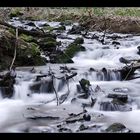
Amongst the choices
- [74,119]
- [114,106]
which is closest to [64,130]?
[74,119]

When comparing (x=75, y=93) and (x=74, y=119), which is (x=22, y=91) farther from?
(x=74, y=119)

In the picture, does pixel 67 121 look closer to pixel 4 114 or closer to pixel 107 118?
pixel 107 118

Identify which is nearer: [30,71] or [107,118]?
[107,118]

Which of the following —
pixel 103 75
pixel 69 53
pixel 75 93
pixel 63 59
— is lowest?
pixel 75 93

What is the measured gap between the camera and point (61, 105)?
5.80m

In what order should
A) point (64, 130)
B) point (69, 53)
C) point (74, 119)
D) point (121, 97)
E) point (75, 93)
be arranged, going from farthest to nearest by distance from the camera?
1. point (69, 53)
2. point (75, 93)
3. point (121, 97)
4. point (74, 119)
5. point (64, 130)

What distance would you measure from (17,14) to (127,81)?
44.5ft

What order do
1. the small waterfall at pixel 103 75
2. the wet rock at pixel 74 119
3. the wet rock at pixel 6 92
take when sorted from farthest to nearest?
1. the small waterfall at pixel 103 75
2. the wet rock at pixel 6 92
3. the wet rock at pixel 74 119

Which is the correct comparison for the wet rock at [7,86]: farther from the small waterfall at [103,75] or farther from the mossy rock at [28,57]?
the small waterfall at [103,75]

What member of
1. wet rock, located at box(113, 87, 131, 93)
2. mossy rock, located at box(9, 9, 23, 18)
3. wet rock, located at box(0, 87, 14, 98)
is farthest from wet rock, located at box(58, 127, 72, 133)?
mossy rock, located at box(9, 9, 23, 18)

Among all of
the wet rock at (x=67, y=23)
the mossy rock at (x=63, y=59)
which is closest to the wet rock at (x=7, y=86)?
the mossy rock at (x=63, y=59)

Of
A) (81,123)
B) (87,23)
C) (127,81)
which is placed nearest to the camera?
(81,123)

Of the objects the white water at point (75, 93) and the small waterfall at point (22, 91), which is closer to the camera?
the white water at point (75, 93)
